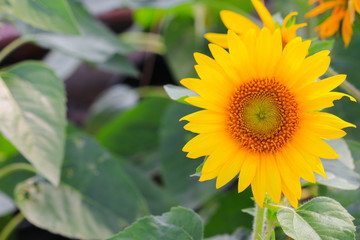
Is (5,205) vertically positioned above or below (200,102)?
below

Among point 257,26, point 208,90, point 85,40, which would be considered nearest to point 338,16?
point 257,26

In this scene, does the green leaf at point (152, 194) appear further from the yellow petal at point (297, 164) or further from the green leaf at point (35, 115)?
the yellow petal at point (297, 164)

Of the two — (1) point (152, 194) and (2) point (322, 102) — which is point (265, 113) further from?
(1) point (152, 194)

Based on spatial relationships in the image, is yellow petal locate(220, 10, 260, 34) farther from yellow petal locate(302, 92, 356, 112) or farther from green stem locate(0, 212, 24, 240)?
green stem locate(0, 212, 24, 240)

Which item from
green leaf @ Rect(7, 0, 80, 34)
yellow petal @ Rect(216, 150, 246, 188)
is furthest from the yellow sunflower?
green leaf @ Rect(7, 0, 80, 34)

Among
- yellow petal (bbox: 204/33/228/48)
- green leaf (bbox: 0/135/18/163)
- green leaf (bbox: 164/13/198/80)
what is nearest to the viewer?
yellow petal (bbox: 204/33/228/48)

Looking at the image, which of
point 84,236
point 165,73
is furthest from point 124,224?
point 165,73

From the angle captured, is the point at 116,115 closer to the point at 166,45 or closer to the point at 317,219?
the point at 166,45
